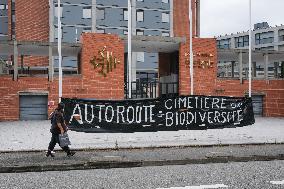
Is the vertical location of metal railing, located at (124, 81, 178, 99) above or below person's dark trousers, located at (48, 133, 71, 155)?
above

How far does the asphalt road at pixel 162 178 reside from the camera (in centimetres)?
852

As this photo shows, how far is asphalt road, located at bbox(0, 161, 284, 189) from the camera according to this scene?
8.52m

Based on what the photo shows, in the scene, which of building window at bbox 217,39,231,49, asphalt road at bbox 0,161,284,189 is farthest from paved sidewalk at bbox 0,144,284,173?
building window at bbox 217,39,231,49

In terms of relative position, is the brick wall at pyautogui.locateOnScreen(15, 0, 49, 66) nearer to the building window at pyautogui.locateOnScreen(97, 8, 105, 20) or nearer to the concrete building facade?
the building window at pyautogui.locateOnScreen(97, 8, 105, 20)

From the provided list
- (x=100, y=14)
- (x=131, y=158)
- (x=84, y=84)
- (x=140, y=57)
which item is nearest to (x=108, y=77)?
(x=84, y=84)

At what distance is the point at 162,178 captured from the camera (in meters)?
9.33

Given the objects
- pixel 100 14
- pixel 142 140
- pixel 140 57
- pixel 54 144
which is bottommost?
pixel 142 140

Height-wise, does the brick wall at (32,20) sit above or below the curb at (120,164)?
above

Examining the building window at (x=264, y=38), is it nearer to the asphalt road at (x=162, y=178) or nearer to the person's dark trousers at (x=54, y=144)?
the asphalt road at (x=162, y=178)

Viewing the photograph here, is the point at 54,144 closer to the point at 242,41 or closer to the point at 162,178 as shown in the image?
the point at 162,178

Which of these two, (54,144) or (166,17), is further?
(166,17)

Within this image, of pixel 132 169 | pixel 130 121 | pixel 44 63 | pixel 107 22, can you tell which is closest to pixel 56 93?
pixel 130 121

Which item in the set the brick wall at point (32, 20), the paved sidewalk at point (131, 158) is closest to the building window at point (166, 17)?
the brick wall at point (32, 20)

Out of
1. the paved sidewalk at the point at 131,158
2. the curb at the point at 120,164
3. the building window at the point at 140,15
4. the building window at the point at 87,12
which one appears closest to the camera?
the curb at the point at 120,164
